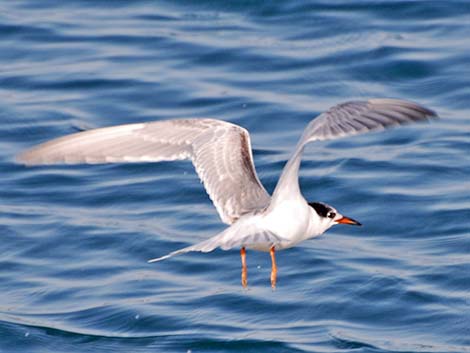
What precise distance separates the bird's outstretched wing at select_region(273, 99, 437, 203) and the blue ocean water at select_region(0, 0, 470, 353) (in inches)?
135

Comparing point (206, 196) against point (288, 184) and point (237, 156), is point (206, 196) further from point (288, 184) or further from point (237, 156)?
point (288, 184)

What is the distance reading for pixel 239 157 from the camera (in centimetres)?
903

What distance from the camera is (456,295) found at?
40.2 ft

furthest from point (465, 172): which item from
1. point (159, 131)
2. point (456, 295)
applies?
point (159, 131)

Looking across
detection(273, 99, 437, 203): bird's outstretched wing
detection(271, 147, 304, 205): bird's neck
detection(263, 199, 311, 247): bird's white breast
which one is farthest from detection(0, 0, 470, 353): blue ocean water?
detection(273, 99, 437, 203): bird's outstretched wing

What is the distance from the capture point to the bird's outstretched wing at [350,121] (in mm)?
7809

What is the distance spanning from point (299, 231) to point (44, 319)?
15.0ft

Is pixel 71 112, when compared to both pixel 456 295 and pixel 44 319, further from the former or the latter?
pixel 456 295

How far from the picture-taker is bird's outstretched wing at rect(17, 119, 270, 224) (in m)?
8.86

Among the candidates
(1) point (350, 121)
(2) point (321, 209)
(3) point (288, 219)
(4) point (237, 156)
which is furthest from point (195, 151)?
(1) point (350, 121)

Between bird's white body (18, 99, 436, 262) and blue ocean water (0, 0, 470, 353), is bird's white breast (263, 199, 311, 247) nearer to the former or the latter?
bird's white body (18, 99, 436, 262)

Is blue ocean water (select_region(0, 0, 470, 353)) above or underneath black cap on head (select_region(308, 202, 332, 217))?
above

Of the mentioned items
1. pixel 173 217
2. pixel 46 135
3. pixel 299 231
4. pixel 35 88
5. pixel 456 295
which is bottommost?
pixel 299 231

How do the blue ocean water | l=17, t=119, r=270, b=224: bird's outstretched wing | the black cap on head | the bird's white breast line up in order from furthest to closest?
the blue ocean water, l=17, t=119, r=270, b=224: bird's outstretched wing, the black cap on head, the bird's white breast
